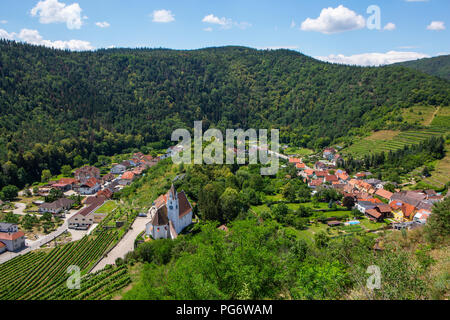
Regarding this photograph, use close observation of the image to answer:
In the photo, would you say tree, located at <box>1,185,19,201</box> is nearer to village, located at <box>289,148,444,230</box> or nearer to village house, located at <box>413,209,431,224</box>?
village, located at <box>289,148,444,230</box>

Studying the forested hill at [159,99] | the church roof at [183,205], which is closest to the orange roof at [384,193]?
the church roof at [183,205]

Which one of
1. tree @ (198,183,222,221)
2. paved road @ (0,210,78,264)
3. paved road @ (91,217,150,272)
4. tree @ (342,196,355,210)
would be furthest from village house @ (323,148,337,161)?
paved road @ (0,210,78,264)

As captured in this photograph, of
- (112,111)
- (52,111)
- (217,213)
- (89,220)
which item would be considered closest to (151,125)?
(112,111)

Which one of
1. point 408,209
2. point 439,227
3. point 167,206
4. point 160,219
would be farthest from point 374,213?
point 160,219

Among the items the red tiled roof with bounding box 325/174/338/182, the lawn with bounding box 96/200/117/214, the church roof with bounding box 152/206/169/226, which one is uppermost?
the church roof with bounding box 152/206/169/226

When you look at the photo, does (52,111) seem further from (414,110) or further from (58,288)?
(414,110)

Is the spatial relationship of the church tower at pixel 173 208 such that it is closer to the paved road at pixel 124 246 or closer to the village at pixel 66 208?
the village at pixel 66 208
